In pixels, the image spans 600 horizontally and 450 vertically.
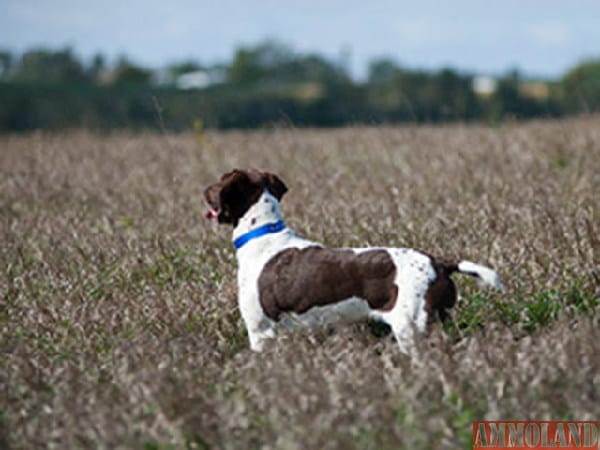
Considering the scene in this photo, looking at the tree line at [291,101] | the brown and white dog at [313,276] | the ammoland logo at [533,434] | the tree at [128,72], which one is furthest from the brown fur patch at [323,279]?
the tree at [128,72]

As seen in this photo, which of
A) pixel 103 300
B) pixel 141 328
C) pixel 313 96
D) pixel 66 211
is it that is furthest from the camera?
pixel 313 96

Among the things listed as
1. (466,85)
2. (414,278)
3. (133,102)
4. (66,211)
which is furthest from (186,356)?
(466,85)

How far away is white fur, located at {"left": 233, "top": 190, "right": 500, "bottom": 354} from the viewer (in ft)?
13.6

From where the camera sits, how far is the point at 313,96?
96.2 feet

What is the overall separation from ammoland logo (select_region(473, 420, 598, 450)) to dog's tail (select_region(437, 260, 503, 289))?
89 cm

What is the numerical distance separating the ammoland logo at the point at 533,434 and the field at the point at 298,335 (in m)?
0.05

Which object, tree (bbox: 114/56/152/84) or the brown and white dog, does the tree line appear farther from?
tree (bbox: 114/56/152/84)

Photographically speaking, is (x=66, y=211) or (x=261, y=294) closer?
(x=261, y=294)

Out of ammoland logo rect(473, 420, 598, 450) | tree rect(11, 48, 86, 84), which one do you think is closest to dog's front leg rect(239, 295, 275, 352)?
ammoland logo rect(473, 420, 598, 450)

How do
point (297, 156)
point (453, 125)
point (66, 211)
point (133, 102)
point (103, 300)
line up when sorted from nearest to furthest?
point (103, 300)
point (66, 211)
point (297, 156)
point (453, 125)
point (133, 102)

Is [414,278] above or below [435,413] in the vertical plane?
above

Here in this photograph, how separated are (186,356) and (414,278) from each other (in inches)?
44.4

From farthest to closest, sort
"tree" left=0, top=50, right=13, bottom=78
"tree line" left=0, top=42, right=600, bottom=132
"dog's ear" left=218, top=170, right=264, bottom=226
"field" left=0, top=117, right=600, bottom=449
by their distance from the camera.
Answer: "tree" left=0, top=50, right=13, bottom=78, "tree line" left=0, top=42, right=600, bottom=132, "dog's ear" left=218, top=170, right=264, bottom=226, "field" left=0, top=117, right=600, bottom=449

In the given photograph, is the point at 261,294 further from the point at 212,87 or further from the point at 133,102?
the point at 212,87
